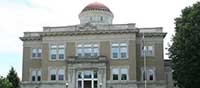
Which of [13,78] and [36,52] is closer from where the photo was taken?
[36,52]

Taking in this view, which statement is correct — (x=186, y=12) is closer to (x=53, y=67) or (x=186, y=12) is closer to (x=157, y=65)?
(x=157, y=65)

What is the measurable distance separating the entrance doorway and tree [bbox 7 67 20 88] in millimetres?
22734

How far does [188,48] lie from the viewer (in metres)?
45.4

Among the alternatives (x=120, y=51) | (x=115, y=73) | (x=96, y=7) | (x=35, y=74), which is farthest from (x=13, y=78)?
(x=120, y=51)

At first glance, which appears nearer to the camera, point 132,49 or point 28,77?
point 132,49

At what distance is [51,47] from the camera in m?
60.1

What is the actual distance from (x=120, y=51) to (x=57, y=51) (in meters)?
9.58

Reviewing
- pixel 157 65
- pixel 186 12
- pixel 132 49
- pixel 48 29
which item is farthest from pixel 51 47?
pixel 186 12

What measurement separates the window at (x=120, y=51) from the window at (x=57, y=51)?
763cm

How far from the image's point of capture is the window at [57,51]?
59750 mm

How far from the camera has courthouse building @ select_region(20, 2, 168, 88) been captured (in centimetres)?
5753

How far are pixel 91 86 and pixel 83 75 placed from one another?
1996mm

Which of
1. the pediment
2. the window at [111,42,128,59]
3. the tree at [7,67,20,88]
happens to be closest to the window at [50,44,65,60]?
the pediment

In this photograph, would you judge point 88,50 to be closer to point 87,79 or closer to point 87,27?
point 87,27
